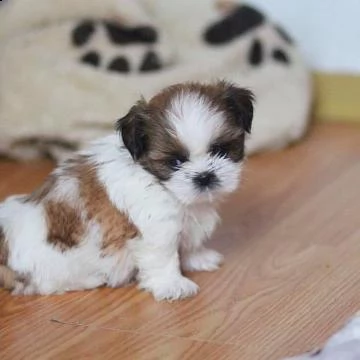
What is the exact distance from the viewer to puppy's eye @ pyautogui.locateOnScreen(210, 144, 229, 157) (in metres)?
1.94

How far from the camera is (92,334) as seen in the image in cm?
190

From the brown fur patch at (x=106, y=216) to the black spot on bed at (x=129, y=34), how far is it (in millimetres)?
1203

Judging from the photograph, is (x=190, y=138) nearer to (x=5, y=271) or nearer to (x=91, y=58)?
(x=5, y=271)

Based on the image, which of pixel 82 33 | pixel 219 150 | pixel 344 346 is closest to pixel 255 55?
pixel 82 33

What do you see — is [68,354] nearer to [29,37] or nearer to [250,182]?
[250,182]

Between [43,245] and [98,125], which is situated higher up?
[43,245]

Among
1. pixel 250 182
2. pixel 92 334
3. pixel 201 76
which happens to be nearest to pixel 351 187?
pixel 250 182

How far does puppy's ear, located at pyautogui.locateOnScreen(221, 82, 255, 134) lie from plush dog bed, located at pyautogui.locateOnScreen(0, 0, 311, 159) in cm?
99

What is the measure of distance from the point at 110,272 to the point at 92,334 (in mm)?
215

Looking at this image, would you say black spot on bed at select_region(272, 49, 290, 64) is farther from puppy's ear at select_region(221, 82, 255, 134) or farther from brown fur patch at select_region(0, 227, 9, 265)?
brown fur patch at select_region(0, 227, 9, 265)

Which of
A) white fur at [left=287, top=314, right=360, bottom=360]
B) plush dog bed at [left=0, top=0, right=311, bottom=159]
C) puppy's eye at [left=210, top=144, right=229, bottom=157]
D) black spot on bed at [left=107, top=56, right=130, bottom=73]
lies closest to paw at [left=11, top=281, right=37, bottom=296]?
puppy's eye at [left=210, top=144, right=229, bottom=157]

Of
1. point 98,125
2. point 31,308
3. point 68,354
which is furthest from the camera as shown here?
point 98,125

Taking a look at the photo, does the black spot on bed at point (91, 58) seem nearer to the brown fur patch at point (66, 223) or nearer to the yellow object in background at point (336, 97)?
the yellow object in background at point (336, 97)

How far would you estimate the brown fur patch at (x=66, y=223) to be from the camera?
202 cm
